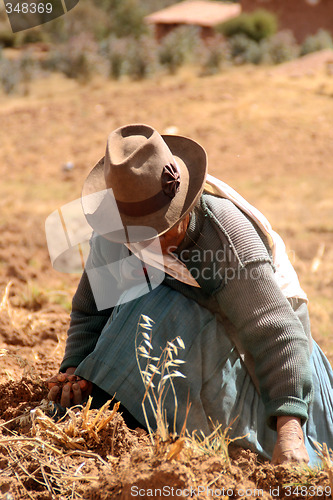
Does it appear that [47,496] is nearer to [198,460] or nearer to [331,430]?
[198,460]

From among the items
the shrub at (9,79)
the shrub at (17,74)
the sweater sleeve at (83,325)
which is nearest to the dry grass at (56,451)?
the sweater sleeve at (83,325)

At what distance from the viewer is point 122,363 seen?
2221 millimetres

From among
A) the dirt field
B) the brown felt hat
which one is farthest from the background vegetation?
the brown felt hat

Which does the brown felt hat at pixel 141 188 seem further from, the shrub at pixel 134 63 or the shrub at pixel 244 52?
the shrub at pixel 244 52

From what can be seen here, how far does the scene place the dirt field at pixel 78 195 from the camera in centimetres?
188

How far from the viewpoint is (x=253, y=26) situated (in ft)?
72.7

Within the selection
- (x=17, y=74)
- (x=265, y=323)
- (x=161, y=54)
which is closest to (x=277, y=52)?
(x=161, y=54)

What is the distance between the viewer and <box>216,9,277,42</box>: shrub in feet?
71.9

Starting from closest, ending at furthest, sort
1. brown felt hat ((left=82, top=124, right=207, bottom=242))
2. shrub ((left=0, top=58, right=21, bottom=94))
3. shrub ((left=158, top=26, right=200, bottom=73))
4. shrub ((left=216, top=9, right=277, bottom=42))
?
brown felt hat ((left=82, top=124, right=207, bottom=242)) < shrub ((left=0, top=58, right=21, bottom=94)) < shrub ((left=158, top=26, right=200, bottom=73)) < shrub ((left=216, top=9, right=277, bottom=42))

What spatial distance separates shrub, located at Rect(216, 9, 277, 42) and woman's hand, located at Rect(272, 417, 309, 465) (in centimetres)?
2171

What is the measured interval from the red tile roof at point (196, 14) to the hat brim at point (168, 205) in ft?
79.2

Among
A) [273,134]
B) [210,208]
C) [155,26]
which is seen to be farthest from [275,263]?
[155,26]

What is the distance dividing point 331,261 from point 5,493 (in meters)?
3.89

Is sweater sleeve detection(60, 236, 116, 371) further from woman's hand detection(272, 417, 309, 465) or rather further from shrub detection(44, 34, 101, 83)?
shrub detection(44, 34, 101, 83)
